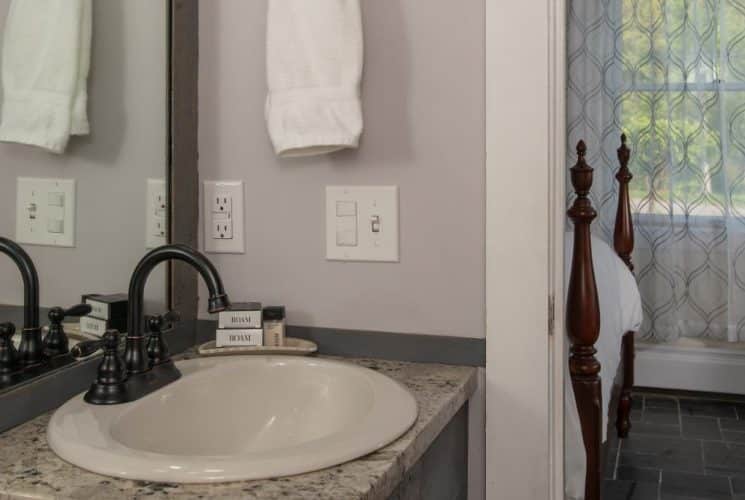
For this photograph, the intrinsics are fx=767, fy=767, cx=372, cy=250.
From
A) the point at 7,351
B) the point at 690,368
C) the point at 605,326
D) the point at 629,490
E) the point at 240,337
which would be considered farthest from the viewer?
the point at 690,368

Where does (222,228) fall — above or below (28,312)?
above

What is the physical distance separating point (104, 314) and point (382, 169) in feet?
1.61

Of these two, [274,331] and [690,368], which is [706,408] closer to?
[690,368]

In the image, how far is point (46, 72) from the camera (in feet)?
3.42

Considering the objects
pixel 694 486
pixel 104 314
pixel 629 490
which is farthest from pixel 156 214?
pixel 694 486

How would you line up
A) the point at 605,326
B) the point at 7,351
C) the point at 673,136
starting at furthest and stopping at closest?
1. the point at 673,136
2. the point at 605,326
3. the point at 7,351

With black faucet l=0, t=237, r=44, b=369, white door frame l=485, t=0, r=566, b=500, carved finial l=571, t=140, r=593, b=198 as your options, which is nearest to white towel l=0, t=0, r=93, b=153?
black faucet l=0, t=237, r=44, b=369

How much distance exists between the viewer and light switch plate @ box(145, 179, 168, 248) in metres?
1.28

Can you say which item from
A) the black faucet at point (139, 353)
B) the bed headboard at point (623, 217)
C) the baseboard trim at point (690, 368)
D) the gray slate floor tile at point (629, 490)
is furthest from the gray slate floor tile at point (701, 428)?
the black faucet at point (139, 353)

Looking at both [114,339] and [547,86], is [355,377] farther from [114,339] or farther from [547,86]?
[547,86]

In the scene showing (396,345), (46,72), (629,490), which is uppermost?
(46,72)

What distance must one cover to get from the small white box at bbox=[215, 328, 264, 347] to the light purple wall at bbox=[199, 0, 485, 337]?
10 cm

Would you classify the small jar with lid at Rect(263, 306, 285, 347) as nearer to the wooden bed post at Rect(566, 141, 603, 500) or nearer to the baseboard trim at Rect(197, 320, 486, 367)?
the baseboard trim at Rect(197, 320, 486, 367)

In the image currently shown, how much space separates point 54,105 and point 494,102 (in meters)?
0.64
